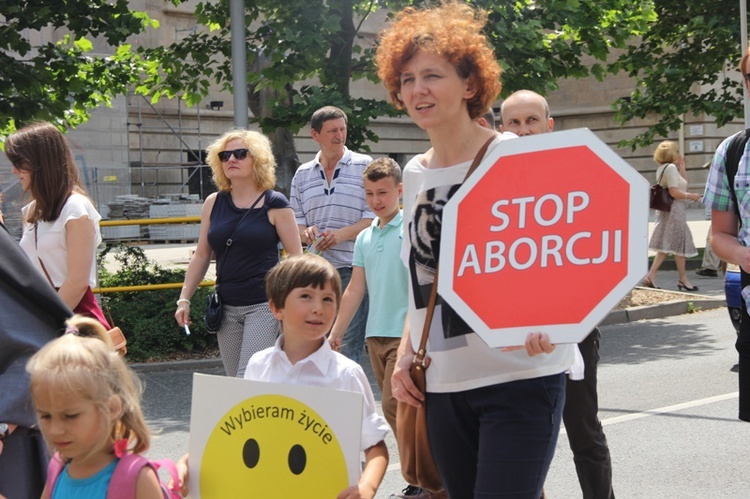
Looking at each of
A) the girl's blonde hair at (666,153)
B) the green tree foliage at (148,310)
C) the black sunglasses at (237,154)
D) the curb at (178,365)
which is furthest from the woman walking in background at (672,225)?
the black sunglasses at (237,154)

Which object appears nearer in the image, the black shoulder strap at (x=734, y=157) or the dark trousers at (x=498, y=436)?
the dark trousers at (x=498, y=436)

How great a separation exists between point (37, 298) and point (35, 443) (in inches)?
17.0

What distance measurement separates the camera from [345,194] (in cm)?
731

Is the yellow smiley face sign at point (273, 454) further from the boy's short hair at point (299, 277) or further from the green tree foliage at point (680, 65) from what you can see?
the green tree foliage at point (680, 65)

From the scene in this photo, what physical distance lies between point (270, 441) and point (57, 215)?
198 centimetres

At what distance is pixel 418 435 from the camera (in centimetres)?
311

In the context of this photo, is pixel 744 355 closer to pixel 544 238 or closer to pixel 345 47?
pixel 544 238

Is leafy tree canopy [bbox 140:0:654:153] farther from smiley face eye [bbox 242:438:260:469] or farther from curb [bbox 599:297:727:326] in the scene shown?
smiley face eye [bbox 242:438:260:469]

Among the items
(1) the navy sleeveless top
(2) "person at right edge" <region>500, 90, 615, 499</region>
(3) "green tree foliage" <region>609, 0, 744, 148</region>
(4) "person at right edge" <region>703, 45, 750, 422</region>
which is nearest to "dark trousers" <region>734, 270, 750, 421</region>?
(4) "person at right edge" <region>703, 45, 750, 422</region>

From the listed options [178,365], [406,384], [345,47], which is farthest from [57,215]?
[345,47]

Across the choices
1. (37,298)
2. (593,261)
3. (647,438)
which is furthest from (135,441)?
(647,438)

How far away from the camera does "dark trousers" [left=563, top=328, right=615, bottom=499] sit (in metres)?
4.27

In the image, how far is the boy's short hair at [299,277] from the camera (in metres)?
3.66

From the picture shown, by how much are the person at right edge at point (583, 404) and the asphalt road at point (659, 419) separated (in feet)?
3.99
